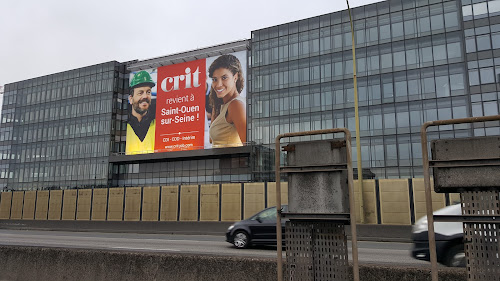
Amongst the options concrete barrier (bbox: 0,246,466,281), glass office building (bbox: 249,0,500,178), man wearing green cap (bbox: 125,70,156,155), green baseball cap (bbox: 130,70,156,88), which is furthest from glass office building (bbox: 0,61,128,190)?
concrete barrier (bbox: 0,246,466,281)

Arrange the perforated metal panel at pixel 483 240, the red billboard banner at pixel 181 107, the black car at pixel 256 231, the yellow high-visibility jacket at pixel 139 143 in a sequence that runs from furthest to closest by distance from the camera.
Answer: the yellow high-visibility jacket at pixel 139 143, the red billboard banner at pixel 181 107, the black car at pixel 256 231, the perforated metal panel at pixel 483 240

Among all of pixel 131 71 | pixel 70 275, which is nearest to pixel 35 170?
A: pixel 131 71

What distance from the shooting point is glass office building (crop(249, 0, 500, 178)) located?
36875 mm

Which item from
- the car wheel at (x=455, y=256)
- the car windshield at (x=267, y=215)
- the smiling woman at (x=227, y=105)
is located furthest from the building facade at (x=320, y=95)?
the car wheel at (x=455, y=256)

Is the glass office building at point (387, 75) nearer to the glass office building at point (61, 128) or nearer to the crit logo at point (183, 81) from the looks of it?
the crit logo at point (183, 81)

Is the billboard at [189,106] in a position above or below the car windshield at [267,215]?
above

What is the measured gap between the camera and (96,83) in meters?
58.5

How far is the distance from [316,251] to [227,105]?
1792 inches

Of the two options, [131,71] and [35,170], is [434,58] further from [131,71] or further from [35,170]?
[35,170]

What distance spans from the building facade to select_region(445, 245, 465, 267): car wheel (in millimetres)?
30817

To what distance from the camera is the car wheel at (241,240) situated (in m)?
13.5

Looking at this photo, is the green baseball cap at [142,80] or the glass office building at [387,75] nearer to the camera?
the glass office building at [387,75]

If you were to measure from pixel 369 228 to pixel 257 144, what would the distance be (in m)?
27.1

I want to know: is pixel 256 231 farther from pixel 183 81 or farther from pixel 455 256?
pixel 183 81
